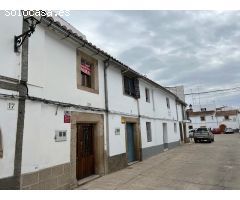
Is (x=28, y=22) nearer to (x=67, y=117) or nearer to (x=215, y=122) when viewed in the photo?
(x=67, y=117)

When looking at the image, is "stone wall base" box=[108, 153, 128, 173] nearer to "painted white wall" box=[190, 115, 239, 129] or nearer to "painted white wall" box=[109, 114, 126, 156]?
"painted white wall" box=[109, 114, 126, 156]

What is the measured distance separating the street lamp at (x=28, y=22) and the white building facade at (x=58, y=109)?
0.45 feet

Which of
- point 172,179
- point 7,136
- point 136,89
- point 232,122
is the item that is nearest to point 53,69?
point 7,136

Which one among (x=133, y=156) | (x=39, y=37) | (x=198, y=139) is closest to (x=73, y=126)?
(x=39, y=37)

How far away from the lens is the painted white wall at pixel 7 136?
15.2 feet

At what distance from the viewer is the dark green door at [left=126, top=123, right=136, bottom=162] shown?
1130 cm

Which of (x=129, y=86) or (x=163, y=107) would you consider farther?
(x=163, y=107)

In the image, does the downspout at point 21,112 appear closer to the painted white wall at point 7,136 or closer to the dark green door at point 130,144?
the painted white wall at point 7,136

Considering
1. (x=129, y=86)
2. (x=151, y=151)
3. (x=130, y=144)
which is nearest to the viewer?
(x=130, y=144)

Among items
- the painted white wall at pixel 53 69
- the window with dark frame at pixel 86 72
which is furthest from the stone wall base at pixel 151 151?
the window with dark frame at pixel 86 72

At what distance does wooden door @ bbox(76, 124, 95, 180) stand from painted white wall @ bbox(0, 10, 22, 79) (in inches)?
126

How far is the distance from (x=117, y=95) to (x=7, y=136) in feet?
19.6

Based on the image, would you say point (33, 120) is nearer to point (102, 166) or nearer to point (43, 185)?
point (43, 185)

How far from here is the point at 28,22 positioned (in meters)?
5.63
